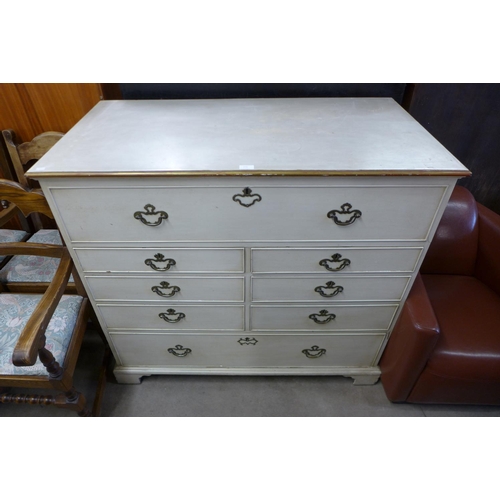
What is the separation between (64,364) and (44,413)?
48 centimetres

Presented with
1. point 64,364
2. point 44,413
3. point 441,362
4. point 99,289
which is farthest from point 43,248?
point 441,362

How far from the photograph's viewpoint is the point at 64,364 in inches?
46.7

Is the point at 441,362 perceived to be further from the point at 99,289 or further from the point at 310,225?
the point at 99,289

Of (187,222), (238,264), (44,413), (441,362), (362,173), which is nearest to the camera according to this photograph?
(362,173)

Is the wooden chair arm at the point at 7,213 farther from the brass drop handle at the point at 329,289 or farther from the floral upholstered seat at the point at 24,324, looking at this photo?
the brass drop handle at the point at 329,289

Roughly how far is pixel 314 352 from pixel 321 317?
9.3 inches

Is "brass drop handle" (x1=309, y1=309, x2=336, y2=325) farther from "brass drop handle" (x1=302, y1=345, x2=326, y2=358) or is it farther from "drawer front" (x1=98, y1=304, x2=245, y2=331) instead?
"drawer front" (x1=98, y1=304, x2=245, y2=331)

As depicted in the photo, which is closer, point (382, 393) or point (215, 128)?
point (215, 128)

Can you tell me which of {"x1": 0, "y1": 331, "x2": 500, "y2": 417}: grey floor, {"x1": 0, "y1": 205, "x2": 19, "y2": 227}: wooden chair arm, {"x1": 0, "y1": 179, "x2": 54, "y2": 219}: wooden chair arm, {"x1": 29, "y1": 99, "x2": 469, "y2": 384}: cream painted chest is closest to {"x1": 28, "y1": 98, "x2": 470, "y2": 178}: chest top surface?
{"x1": 29, "y1": 99, "x2": 469, "y2": 384}: cream painted chest

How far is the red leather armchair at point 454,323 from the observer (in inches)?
48.3

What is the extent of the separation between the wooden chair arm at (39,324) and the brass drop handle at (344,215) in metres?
0.97

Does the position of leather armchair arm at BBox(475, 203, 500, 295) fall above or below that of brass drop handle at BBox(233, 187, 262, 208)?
below

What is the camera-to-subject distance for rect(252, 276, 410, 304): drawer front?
118 cm

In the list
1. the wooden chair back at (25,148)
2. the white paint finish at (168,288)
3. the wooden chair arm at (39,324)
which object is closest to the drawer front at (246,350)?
the white paint finish at (168,288)
